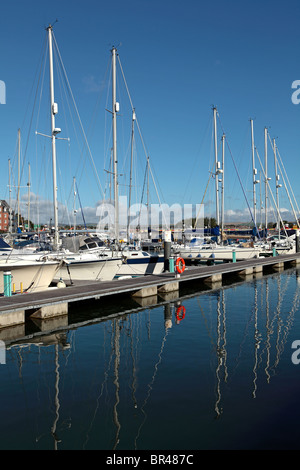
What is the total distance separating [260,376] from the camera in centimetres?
991

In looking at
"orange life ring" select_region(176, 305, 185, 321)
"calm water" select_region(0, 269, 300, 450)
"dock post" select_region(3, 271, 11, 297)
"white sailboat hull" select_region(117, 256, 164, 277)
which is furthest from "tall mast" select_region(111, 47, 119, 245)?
"calm water" select_region(0, 269, 300, 450)

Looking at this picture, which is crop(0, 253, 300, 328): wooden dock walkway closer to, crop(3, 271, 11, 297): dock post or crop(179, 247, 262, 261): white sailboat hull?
crop(3, 271, 11, 297): dock post

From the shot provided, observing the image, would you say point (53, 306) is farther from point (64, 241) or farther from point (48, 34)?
point (48, 34)

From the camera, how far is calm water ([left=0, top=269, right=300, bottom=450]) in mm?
7142

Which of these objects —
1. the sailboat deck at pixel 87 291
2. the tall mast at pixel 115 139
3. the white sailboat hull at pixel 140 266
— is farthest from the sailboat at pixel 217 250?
the tall mast at pixel 115 139

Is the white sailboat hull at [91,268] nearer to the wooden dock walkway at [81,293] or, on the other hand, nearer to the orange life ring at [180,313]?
the wooden dock walkway at [81,293]

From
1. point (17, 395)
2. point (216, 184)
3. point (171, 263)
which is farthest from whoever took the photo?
point (216, 184)

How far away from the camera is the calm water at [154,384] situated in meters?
7.14

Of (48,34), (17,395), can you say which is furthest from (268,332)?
(48,34)

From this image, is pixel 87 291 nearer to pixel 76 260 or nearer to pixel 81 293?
pixel 81 293

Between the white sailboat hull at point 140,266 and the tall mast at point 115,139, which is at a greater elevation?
the tall mast at point 115,139

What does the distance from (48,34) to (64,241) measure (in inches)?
507

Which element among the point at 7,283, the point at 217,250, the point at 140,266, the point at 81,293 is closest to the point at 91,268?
the point at 140,266

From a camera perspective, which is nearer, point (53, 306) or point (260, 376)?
point (260, 376)
